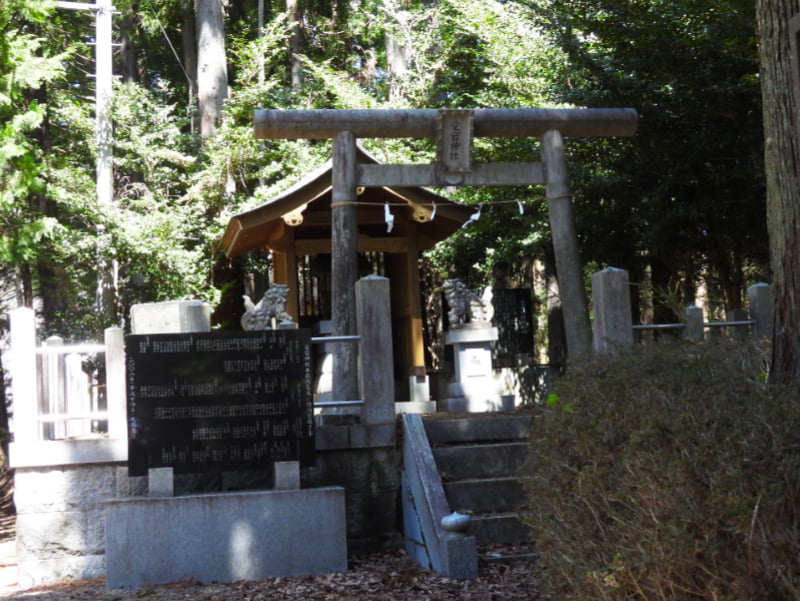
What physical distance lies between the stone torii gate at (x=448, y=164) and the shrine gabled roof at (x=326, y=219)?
1.46 m

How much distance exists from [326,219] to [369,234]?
1160 mm

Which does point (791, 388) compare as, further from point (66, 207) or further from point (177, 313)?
point (66, 207)

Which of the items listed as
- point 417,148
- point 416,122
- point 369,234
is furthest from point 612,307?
point 417,148

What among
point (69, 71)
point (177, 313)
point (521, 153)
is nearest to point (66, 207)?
point (69, 71)

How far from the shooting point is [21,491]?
27.9ft

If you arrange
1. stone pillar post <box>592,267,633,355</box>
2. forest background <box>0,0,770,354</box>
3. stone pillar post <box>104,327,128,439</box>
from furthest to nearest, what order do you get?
1. forest background <box>0,0,770,354</box>
2. stone pillar post <box>592,267,633,355</box>
3. stone pillar post <box>104,327,128,439</box>

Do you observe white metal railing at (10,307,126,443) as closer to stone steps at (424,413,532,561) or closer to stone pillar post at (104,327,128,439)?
stone pillar post at (104,327,128,439)

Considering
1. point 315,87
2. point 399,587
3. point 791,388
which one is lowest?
point 399,587

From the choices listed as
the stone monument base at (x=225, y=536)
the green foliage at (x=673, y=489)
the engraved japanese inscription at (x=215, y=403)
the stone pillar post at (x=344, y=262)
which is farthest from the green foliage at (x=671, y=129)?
the green foliage at (x=673, y=489)

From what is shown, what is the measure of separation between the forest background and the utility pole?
8 centimetres

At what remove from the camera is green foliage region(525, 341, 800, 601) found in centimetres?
314

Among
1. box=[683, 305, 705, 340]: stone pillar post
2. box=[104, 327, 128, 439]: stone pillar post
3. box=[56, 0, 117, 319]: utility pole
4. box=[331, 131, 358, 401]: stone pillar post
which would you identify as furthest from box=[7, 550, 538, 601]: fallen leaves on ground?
box=[56, 0, 117, 319]: utility pole

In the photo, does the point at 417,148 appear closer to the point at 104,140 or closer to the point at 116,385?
the point at 104,140

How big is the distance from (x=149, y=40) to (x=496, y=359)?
1695cm
